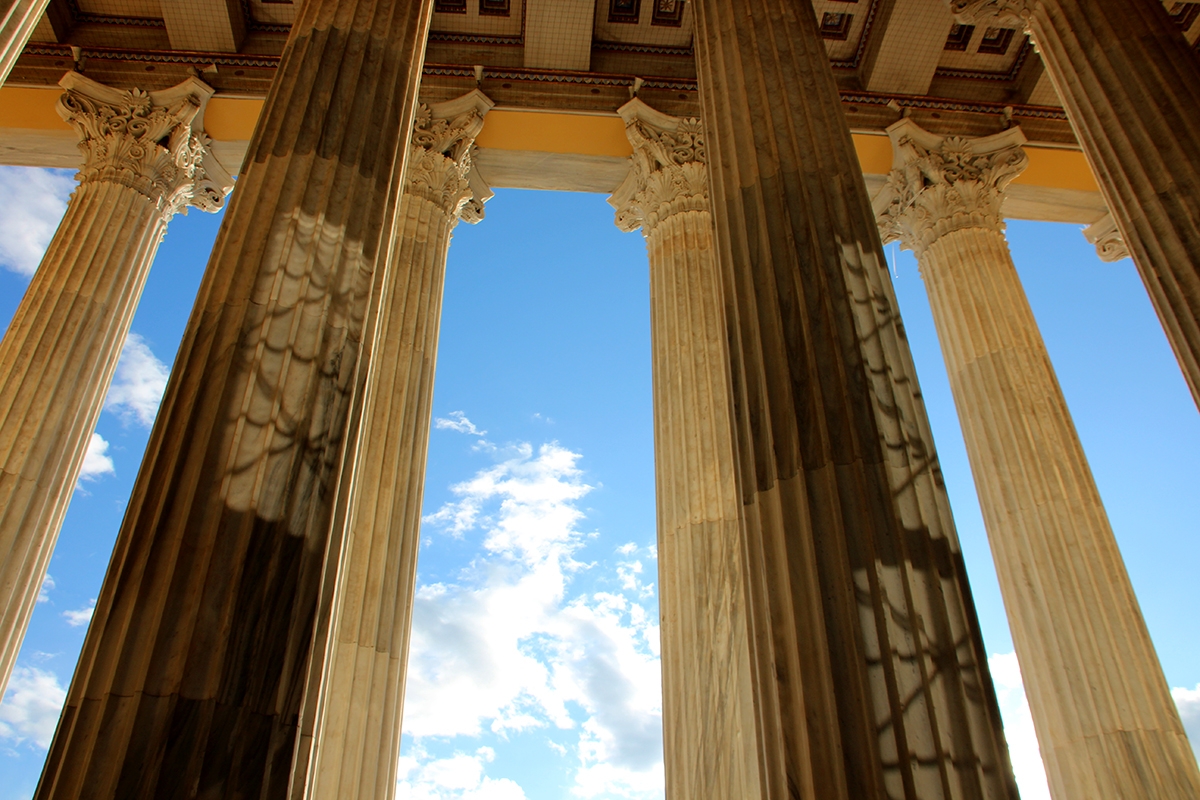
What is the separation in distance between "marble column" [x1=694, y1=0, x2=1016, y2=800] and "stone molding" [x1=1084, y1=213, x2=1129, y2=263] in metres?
14.0

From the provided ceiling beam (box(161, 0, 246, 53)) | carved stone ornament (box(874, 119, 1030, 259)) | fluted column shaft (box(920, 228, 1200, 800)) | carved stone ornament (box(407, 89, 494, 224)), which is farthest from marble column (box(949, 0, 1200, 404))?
ceiling beam (box(161, 0, 246, 53))

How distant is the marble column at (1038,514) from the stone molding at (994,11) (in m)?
4.32

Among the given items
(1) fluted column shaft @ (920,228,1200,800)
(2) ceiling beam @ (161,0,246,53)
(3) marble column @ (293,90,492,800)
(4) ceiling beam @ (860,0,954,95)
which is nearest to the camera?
(3) marble column @ (293,90,492,800)

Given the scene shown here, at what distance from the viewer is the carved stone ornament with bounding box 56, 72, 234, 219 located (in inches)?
630

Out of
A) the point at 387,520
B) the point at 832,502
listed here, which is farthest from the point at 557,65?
the point at 832,502

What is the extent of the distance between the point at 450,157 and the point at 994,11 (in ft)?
32.0

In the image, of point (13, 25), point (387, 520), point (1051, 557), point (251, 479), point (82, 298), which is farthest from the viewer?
point (82, 298)

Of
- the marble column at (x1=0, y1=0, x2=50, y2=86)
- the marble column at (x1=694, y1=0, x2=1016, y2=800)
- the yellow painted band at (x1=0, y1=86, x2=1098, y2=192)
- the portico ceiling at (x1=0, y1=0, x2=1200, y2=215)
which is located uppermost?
the portico ceiling at (x1=0, y1=0, x2=1200, y2=215)

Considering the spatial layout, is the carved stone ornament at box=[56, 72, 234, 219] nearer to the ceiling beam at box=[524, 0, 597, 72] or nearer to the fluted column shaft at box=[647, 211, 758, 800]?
the ceiling beam at box=[524, 0, 597, 72]

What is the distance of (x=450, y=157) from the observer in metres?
16.5

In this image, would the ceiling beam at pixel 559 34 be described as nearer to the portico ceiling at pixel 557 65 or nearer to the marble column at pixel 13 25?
the portico ceiling at pixel 557 65

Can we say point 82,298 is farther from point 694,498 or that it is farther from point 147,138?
point 694,498

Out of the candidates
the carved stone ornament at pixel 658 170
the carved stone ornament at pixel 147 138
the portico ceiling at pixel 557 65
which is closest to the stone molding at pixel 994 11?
the carved stone ornament at pixel 658 170

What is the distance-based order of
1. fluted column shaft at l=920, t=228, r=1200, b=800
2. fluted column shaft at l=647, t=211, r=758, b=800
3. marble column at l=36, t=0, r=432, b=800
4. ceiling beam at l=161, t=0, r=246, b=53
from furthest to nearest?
1. ceiling beam at l=161, t=0, r=246, b=53
2. fluted column shaft at l=920, t=228, r=1200, b=800
3. fluted column shaft at l=647, t=211, r=758, b=800
4. marble column at l=36, t=0, r=432, b=800
